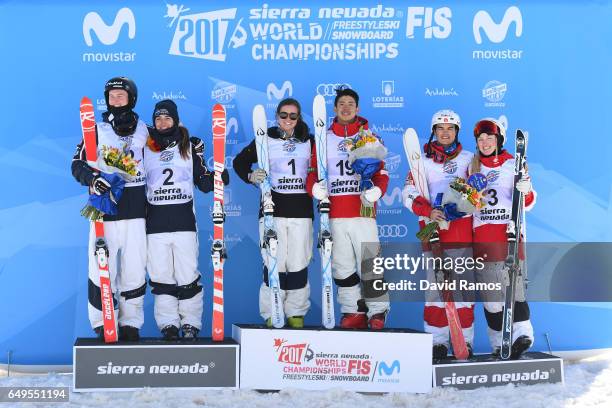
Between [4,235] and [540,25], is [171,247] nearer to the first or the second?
[4,235]

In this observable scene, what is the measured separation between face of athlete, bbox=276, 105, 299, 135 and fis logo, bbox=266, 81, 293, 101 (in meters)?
0.62

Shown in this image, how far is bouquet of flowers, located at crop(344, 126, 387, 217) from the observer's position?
521 centimetres

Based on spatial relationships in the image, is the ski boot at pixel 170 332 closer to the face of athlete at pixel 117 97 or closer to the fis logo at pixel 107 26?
the face of athlete at pixel 117 97

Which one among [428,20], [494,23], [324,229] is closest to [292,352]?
[324,229]

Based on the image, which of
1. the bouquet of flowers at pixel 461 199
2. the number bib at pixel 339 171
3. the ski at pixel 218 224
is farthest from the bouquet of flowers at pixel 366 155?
the ski at pixel 218 224

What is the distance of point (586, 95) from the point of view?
6129mm

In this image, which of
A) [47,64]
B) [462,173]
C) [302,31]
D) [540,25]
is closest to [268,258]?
[462,173]

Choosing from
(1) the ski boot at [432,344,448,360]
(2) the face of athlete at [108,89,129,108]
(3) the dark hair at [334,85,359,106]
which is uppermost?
(3) the dark hair at [334,85,359,106]

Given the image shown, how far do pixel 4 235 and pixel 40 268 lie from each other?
14.9 inches

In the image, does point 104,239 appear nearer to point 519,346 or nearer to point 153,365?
point 153,365

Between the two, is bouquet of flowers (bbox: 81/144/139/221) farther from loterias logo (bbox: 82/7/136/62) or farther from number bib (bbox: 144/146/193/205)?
loterias logo (bbox: 82/7/136/62)

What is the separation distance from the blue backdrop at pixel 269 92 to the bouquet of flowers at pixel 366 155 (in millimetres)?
844

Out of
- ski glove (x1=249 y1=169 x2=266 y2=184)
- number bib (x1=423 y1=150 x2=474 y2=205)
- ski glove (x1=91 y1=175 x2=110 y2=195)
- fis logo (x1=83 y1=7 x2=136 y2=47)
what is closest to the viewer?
ski glove (x1=91 y1=175 x2=110 y2=195)

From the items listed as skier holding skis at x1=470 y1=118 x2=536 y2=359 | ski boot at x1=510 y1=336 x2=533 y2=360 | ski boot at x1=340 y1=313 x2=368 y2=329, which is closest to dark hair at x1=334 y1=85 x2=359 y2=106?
skier holding skis at x1=470 y1=118 x2=536 y2=359
